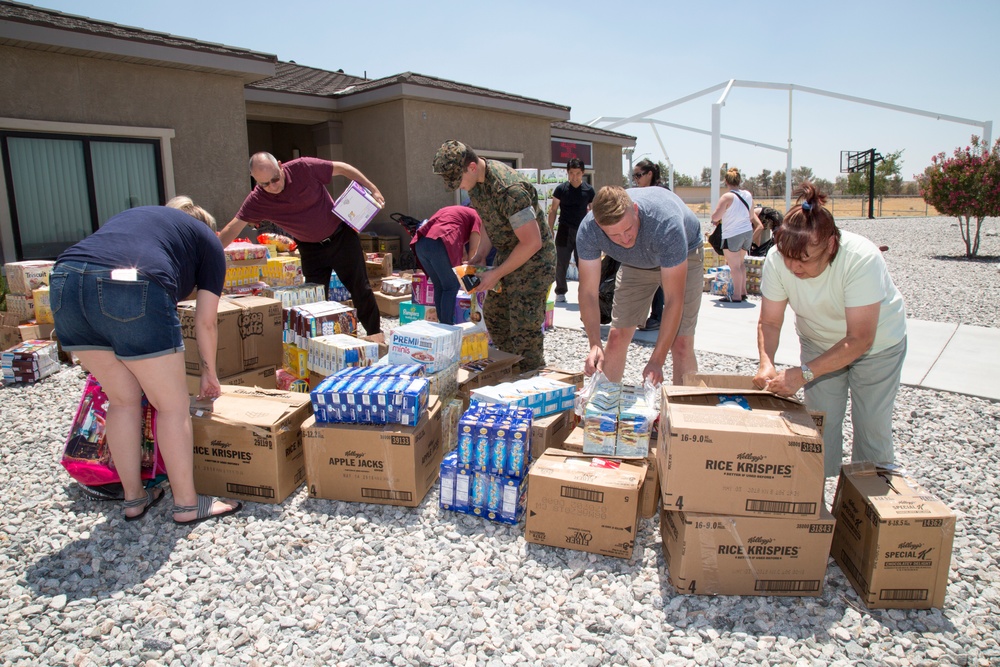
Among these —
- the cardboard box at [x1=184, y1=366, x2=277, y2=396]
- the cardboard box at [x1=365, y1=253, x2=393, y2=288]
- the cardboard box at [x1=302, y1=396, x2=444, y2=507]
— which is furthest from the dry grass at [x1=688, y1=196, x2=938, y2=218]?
the cardboard box at [x1=302, y1=396, x2=444, y2=507]

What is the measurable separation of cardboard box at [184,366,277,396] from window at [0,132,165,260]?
5353 millimetres

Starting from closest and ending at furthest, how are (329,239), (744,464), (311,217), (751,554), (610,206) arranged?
(744,464) → (751,554) → (610,206) → (311,217) → (329,239)

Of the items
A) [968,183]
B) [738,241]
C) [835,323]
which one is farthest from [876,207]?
[835,323]

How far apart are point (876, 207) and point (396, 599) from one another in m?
46.5

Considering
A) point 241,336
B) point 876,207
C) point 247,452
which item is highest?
point 876,207

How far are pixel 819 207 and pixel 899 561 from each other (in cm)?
139

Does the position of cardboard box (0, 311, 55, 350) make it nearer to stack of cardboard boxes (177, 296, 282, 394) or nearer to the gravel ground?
stack of cardboard boxes (177, 296, 282, 394)

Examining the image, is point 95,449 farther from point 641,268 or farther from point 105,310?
point 641,268

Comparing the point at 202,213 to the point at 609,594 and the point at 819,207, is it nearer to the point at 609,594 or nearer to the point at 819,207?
the point at 609,594

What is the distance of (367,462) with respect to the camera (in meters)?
3.16

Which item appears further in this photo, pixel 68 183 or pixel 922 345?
pixel 68 183

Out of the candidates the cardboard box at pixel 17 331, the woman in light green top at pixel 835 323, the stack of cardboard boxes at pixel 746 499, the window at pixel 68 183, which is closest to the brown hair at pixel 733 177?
the woman in light green top at pixel 835 323

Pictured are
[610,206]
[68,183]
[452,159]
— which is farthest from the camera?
[68,183]

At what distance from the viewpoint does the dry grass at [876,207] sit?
35781 mm
